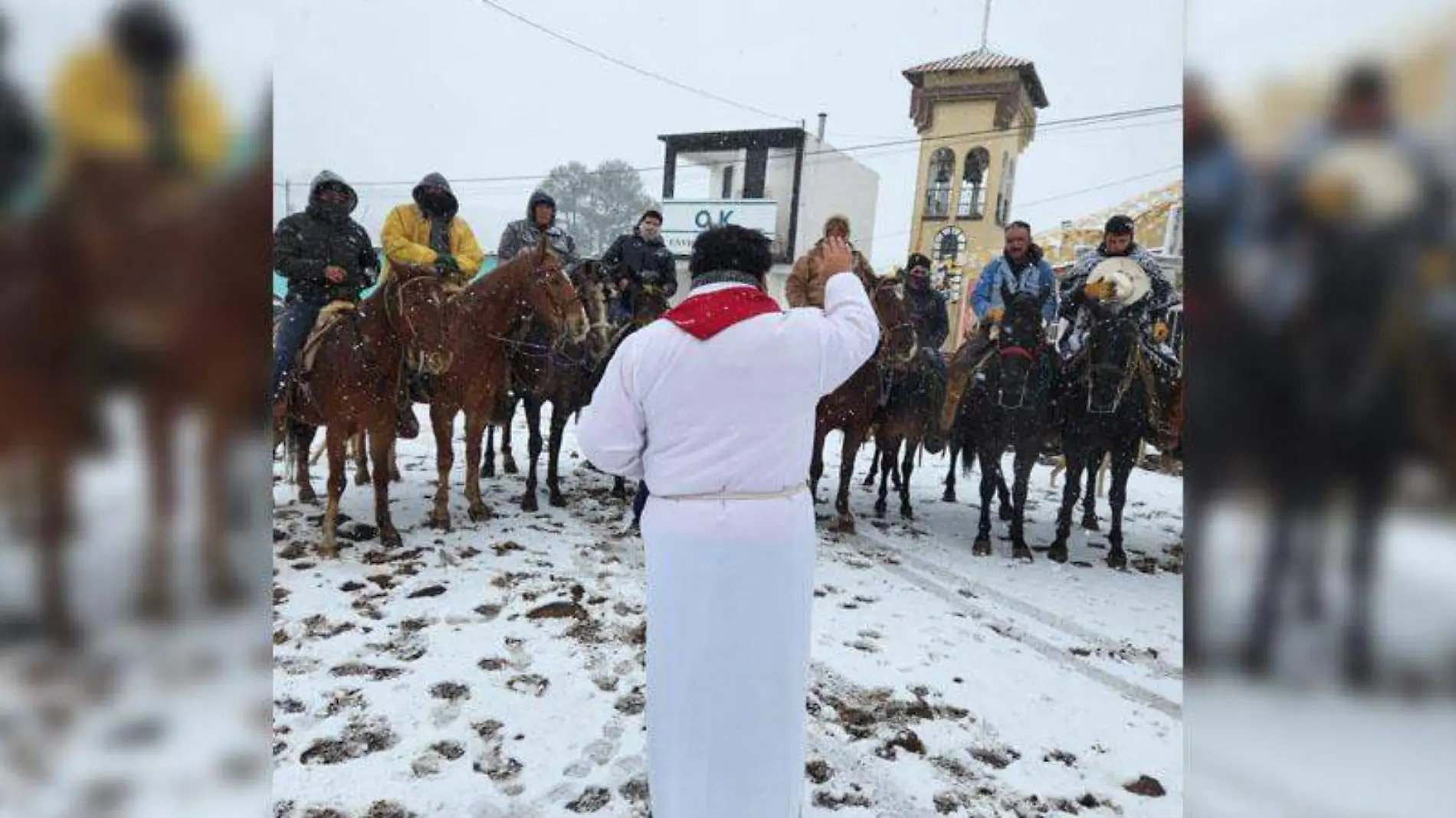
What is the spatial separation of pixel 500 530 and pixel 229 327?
5895mm

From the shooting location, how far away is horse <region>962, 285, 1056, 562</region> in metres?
6.23

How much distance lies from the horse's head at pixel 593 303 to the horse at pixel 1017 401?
3.82m

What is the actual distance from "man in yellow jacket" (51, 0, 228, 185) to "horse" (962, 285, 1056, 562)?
21.1 feet

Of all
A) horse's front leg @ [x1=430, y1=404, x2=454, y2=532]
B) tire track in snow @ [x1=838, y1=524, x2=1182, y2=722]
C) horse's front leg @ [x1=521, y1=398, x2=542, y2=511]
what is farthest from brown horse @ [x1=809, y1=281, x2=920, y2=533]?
horse's front leg @ [x1=430, y1=404, x2=454, y2=532]

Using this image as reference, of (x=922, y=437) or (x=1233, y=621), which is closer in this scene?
(x=1233, y=621)

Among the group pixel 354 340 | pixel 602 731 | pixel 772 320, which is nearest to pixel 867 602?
A: pixel 602 731

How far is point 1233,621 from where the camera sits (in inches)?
26.1

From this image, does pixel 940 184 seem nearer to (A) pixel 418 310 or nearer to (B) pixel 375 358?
(A) pixel 418 310

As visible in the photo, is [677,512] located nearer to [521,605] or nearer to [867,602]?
[521,605]

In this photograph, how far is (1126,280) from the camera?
19.4 ft

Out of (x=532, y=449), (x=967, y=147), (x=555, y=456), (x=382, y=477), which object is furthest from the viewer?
(x=967, y=147)

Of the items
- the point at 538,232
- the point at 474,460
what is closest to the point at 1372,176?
the point at 474,460

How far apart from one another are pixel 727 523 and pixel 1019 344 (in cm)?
510

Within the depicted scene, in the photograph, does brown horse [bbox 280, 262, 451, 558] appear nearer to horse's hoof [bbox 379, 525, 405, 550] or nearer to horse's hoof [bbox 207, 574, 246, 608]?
horse's hoof [bbox 379, 525, 405, 550]
